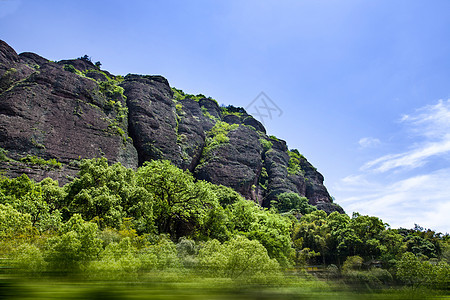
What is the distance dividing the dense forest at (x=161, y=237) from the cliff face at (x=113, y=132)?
8569mm

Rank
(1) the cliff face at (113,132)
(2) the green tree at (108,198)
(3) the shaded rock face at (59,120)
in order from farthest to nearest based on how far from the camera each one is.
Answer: (1) the cliff face at (113,132) → (3) the shaded rock face at (59,120) → (2) the green tree at (108,198)

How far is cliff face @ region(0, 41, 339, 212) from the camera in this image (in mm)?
25906

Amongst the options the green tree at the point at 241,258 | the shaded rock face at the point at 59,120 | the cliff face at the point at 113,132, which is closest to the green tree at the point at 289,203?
the cliff face at the point at 113,132

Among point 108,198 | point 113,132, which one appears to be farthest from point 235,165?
point 108,198

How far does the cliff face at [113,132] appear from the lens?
1020 inches

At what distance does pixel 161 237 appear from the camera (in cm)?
1681

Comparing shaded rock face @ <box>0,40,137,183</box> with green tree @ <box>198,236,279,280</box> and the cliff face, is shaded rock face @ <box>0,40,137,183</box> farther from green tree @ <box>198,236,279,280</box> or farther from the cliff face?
green tree @ <box>198,236,279,280</box>

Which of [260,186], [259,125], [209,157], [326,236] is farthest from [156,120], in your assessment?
[259,125]

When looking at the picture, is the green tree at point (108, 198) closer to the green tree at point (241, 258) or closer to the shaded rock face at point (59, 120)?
the green tree at point (241, 258)

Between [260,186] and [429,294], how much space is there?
159 feet

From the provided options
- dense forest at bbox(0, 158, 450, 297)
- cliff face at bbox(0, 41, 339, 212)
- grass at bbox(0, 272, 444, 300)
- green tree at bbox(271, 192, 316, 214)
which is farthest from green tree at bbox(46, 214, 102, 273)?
green tree at bbox(271, 192, 316, 214)

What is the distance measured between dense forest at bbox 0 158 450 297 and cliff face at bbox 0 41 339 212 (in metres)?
8.57

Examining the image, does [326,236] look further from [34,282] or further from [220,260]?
[34,282]

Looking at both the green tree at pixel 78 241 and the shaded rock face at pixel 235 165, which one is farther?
the shaded rock face at pixel 235 165
